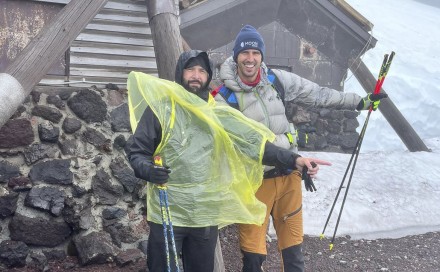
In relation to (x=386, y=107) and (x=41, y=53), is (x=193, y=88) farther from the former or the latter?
(x=386, y=107)

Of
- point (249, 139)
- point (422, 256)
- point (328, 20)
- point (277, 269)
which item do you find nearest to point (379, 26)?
point (328, 20)

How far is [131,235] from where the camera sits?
19.1 ft

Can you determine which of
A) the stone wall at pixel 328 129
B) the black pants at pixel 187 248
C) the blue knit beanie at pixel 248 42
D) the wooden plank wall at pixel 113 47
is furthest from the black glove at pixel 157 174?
the stone wall at pixel 328 129

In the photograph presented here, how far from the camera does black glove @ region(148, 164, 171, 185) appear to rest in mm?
3500

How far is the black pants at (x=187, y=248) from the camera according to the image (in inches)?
150

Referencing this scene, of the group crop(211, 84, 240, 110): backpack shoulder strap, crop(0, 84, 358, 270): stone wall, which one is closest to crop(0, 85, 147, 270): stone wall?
crop(0, 84, 358, 270): stone wall

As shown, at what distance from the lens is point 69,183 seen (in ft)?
18.8

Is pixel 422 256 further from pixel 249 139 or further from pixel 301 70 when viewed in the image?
pixel 301 70

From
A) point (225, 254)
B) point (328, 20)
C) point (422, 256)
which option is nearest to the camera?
point (225, 254)

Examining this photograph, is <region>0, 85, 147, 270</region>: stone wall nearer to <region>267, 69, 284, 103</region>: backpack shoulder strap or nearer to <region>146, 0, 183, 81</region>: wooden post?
<region>146, 0, 183, 81</region>: wooden post

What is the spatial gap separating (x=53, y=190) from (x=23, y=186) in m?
0.30

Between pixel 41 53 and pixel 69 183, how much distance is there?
1.62 m

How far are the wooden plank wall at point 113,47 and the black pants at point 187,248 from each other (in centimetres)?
317

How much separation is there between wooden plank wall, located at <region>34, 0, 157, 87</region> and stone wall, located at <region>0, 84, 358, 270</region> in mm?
309
